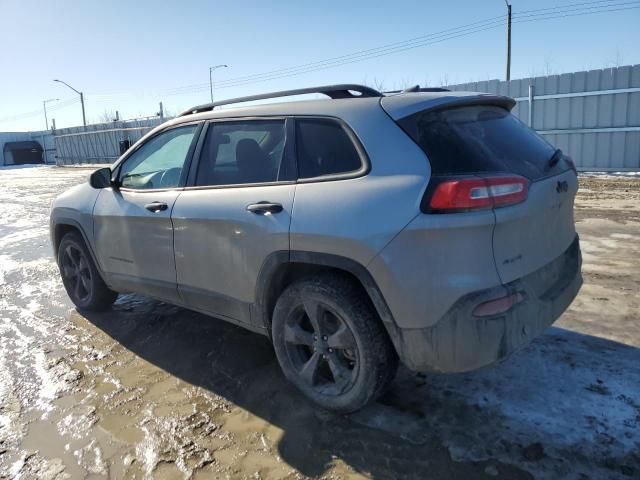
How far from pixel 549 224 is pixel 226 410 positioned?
2.19 m

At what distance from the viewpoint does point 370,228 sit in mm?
2531

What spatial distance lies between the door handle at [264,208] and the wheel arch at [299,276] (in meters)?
0.25

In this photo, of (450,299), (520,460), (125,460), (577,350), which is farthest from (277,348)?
(577,350)

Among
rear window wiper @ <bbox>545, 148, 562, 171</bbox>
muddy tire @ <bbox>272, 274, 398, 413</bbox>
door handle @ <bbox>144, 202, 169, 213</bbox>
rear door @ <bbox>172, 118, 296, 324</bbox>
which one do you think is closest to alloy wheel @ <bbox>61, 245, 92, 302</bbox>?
door handle @ <bbox>144, 202, 169, 213</bbox>

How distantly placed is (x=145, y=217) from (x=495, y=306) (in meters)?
2.63

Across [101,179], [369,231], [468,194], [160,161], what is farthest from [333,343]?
[101,179]

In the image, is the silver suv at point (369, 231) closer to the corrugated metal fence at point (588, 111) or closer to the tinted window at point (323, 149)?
the tinted window at point (323, 149)

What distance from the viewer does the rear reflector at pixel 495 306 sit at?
2408 mm

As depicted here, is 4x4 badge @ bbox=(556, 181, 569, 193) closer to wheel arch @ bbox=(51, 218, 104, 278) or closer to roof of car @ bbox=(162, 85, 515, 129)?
roof of car @ bbox=(162, 85, 515, 129)

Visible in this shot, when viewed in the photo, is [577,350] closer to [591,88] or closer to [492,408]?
[492,408]

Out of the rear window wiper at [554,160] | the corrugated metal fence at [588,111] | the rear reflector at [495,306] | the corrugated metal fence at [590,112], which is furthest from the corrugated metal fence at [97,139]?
the rear reflector at [495,306]

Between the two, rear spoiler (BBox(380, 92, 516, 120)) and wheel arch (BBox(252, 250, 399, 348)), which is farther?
rear spoiler (BBox(380, 92, 516, 120))

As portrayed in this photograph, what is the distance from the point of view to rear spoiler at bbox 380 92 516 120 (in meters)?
2.70

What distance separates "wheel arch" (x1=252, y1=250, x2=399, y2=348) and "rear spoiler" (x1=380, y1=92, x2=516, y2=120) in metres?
0.84
